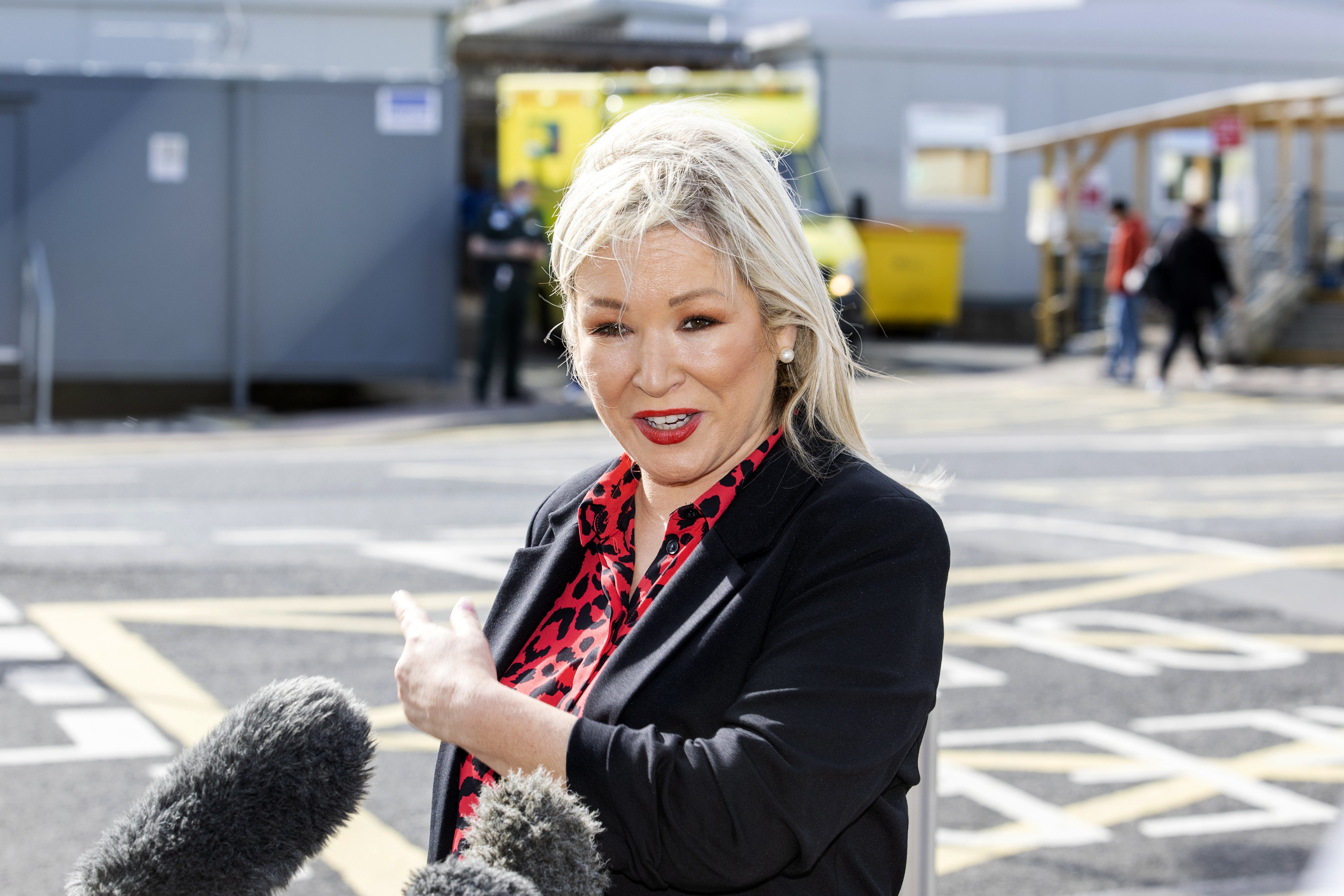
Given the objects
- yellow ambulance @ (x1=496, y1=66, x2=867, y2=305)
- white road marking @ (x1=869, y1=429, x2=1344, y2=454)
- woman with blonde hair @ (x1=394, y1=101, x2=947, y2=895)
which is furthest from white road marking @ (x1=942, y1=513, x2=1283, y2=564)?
yellow ambulance @ (x1=496, y1=66, x2=867, y2=305)

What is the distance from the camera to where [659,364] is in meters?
1.86

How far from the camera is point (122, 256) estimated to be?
1466 cm

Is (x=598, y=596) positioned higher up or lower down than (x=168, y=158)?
lower down

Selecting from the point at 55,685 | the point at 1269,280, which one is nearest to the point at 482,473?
the point at 55,685

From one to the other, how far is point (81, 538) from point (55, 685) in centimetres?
287

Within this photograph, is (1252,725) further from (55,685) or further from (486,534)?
(486,534)

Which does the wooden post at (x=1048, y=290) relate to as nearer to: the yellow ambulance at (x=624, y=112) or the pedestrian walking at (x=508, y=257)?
the yellow ambulance at (x=624, y=112)

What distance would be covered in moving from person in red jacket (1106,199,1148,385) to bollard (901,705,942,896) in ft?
49.8

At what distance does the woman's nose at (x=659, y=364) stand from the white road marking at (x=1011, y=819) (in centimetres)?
268

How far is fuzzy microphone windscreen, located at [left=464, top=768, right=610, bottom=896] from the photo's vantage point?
4.67 ft

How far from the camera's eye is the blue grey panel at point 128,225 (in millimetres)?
14516

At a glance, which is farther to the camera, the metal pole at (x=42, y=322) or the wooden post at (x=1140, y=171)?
the wooden post at (x=1140, y=171)

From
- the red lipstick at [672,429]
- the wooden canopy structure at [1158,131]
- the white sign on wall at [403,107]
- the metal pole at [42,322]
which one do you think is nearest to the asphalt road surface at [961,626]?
the red lipstick at [672,429]

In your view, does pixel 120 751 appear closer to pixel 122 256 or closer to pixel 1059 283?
pixel 122 256
